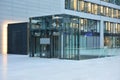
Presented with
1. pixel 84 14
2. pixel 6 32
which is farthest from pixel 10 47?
pixel 84 14

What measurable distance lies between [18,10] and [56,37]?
47.1ft

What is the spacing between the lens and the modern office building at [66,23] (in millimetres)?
25172

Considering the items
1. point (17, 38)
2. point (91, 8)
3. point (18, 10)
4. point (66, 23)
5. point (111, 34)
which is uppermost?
point (91, 8)

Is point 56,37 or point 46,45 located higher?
point 56,37

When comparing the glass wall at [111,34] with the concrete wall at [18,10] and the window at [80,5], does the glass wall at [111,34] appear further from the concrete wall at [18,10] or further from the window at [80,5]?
the concrete wall at [18,10]

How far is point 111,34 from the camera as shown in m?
58.8

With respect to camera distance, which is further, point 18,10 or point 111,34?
point 111,34

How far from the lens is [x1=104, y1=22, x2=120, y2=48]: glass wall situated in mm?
57166

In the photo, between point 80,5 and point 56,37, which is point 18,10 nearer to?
point 80,5

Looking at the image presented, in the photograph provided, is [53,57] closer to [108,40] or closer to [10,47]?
[10,47]

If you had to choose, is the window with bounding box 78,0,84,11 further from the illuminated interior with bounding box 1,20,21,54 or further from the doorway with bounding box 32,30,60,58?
the doorway with bounding box 32,30,60,58

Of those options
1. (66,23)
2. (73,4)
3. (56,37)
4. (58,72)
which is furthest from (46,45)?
(73,4)

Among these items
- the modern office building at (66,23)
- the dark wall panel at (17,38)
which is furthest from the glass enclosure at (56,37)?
the dark wall panel at (17,38)

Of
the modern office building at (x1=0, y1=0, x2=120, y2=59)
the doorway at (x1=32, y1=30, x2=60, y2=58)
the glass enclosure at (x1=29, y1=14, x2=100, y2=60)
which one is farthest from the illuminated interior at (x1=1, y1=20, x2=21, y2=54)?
the doorway at (x1=32, y1=30, x2=60, y2=58)
